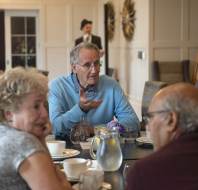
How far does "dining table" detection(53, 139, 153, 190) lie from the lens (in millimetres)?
1678

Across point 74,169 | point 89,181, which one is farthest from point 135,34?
point 89,181

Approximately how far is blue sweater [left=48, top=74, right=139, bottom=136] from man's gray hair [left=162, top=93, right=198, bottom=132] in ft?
4.75

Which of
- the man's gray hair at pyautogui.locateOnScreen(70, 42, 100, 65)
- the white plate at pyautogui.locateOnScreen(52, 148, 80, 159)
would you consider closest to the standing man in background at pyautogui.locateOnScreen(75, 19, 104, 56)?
the man's gray hair at pyautogui.locateOnScreen(70, 42, 100, 65)

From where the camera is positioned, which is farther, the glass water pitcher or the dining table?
the glass water pitcher

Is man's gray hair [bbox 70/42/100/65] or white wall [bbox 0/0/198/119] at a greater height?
white wall [bbox 0/0/198/119]

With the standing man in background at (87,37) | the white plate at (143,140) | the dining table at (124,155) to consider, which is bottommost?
the dining table at (124,155)

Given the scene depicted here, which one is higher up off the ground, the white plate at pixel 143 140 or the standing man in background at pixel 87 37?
the standing man in background at pixel 87 37

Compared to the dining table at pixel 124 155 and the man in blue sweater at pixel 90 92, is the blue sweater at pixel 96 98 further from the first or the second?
the dining table at pixel 124 155

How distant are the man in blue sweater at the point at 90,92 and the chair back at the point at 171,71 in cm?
358

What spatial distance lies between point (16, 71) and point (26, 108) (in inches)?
5.3

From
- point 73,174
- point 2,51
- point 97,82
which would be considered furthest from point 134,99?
point 73,174

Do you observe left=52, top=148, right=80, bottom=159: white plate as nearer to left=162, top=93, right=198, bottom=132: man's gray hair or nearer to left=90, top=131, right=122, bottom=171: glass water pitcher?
→ left=90, top=131, right=122, bottom=171: glass water pitcher

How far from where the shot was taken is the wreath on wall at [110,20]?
8.59 m

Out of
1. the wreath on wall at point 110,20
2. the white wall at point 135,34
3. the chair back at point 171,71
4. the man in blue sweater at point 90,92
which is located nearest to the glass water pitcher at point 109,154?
the man in blue sweater at point 90,92
